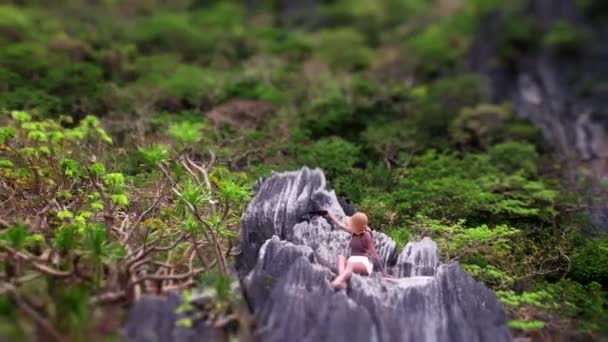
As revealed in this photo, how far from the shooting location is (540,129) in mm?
12906

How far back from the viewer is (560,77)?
714 inches

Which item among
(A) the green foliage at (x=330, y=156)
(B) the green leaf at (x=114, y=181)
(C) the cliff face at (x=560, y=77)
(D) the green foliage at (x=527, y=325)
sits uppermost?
(C) the cliff face at (x=560, y=77)

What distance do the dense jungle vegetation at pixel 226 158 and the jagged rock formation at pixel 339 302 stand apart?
0.37 metres

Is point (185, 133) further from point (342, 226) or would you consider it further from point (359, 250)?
point (359, 250)

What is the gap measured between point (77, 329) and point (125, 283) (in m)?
1.07

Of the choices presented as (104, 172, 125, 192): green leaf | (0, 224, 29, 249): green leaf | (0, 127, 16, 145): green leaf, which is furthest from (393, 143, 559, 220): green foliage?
(0, 127, 16, 145): green leaf

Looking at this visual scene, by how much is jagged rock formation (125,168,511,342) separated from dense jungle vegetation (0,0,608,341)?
1.20ft

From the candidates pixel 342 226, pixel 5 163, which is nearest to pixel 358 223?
pixel 342 226

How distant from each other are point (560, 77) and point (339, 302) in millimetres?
16053

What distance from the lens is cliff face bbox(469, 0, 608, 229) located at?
13.8 meters

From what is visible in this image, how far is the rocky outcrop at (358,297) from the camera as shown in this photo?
17.6 ft

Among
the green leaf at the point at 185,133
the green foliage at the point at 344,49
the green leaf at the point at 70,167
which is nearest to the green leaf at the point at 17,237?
the green leaf at the point at 70,167

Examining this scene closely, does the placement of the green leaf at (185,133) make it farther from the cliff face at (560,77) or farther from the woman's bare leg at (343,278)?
the cliff face at (560,77)

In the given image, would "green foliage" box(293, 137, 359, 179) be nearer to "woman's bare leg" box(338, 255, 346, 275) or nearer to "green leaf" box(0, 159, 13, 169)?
"woman's bare leg" box(338, 255, 346, 275)
